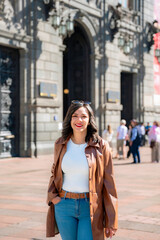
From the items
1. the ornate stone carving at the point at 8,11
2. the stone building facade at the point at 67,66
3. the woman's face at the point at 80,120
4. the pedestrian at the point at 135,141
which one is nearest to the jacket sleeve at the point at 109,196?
the woman's face at the point at 80,120

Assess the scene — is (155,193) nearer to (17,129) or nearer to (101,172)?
(101,172)

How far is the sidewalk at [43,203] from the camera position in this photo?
6059mm

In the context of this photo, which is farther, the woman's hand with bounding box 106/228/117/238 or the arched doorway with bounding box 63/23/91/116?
the arched doorway with bounding box 63/23/91/116

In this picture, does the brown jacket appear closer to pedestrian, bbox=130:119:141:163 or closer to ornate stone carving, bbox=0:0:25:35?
pedestrian, bbox=130:119:141:163

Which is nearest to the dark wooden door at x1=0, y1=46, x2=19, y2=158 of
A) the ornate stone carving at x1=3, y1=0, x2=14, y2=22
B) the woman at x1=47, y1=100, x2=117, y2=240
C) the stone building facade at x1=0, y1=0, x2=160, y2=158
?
the stone building facade at x1=0, y1=0, x2=160, y2=158

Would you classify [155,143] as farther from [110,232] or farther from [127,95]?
[110,232]

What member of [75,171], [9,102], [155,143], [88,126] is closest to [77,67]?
[9,102]

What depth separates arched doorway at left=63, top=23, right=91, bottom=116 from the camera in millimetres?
23656

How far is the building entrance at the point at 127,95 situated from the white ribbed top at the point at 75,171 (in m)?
24.0

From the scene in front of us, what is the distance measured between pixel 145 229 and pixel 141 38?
900 inches

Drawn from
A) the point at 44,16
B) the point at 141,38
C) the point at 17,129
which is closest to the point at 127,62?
the point at 141,38

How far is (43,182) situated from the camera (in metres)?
11.2

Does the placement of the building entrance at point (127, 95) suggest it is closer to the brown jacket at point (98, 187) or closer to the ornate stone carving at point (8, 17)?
the ornate stone carving at point (8, 17)

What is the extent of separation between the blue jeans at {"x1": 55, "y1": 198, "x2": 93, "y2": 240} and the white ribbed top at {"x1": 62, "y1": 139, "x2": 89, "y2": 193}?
0.11 meters
